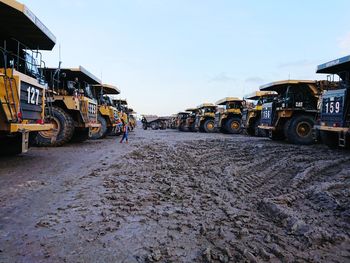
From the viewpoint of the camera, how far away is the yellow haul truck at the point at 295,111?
463 inches

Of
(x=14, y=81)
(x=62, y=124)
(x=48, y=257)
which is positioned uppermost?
(x=14, y=81)

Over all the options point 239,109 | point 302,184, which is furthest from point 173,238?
point 239,109

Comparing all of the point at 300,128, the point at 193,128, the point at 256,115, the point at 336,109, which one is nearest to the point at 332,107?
the point at 336,109

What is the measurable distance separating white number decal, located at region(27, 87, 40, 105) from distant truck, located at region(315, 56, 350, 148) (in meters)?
7.30

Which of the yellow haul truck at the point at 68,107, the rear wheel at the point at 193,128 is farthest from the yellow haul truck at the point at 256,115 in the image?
the rear wheel at the point at 193,128

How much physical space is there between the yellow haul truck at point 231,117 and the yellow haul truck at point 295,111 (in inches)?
334

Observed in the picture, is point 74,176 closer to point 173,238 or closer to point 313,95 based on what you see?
point 173,238

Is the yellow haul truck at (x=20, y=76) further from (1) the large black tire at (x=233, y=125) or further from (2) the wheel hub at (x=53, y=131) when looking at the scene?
(1) the large black tire at (x=233, y=125)

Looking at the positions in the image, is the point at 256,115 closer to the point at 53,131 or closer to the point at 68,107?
the point at 68,107

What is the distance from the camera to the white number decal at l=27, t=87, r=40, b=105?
612 cm

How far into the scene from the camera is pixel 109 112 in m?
14.4

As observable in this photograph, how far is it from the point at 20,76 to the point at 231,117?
57.8ft

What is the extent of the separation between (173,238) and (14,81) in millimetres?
4312

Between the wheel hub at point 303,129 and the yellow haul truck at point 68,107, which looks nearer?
the yellow haul truck at point 68,107
